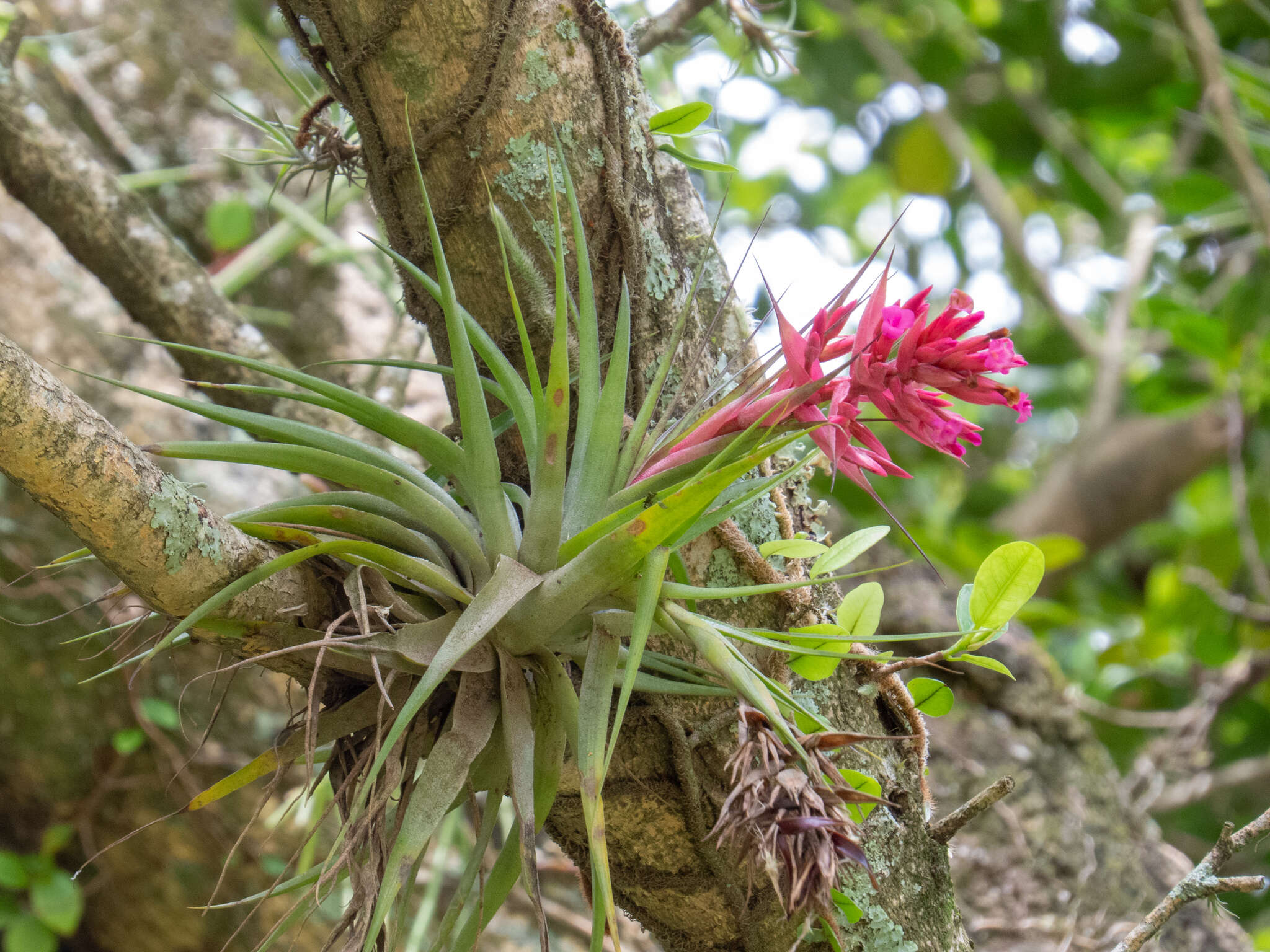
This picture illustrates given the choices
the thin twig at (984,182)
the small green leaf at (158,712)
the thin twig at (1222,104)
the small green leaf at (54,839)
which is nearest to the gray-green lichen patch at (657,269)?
the small green leaf at (158,712)

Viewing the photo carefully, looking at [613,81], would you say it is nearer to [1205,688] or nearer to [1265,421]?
[1205,688]

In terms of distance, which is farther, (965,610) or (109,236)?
(109,236)

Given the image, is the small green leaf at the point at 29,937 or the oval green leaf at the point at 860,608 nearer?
the oval green leaf at the point at 860,608

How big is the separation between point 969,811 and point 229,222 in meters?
1.55

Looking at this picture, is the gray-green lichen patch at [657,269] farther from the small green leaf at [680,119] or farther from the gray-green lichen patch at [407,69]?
the gray-green lichen patch at [407,69]

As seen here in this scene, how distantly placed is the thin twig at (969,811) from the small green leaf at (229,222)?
59.2 inches

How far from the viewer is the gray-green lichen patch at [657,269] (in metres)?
0.81

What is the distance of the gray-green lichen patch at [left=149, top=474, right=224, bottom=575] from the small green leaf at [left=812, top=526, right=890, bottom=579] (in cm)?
41

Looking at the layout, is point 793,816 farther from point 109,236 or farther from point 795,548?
point 109,236

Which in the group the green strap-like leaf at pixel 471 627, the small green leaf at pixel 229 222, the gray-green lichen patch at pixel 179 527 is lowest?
the green strap-like leaf at pixel 471 627

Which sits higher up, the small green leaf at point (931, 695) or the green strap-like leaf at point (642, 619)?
the green strap-like leaf at point (642, 619)

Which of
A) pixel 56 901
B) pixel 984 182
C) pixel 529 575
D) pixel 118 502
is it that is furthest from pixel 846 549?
pixel 984 182

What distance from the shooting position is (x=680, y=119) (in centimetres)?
85

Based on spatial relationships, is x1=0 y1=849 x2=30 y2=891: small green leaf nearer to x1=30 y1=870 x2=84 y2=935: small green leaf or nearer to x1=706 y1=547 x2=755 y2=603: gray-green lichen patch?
x1=30 y1=870 x2=84 y2=935: small green leaf
